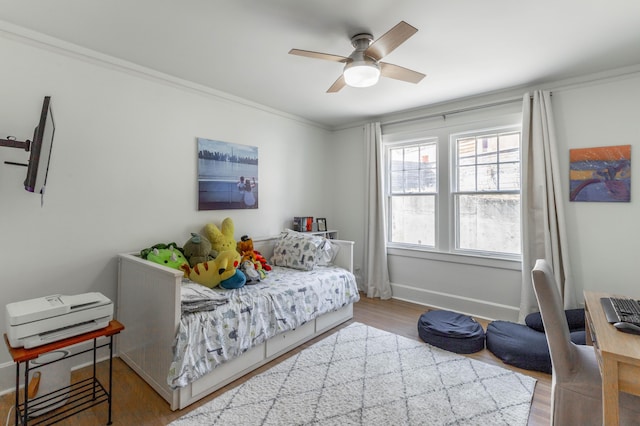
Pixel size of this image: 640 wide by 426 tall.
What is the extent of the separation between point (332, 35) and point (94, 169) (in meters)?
2.11

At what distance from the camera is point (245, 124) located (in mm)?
3473

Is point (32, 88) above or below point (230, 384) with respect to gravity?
above

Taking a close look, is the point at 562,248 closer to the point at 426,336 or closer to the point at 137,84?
the point at 426,336

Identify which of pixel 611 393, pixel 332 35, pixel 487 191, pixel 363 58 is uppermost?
pixel 332 35

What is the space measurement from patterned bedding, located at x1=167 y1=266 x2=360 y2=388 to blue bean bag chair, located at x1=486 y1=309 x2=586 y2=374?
1410 millimetres

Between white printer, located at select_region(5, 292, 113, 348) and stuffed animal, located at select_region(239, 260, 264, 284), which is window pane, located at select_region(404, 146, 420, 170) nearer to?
stuffed animal, located at select_region(239, 260, 264, 284)

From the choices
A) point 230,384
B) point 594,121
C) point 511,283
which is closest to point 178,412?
point 230,384

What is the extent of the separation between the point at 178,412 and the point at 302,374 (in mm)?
833

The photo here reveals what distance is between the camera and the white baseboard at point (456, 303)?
3238 millimetres

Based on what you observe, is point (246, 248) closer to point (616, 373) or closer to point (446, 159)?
point (446, 159)

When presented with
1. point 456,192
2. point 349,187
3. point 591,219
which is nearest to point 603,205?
point 591,219

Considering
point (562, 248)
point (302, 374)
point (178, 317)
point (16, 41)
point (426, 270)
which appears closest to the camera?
point (178, 317)

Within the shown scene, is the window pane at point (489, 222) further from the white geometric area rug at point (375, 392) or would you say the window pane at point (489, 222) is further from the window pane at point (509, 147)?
the white geometric area rug at point (375, 392)

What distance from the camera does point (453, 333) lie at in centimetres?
259
